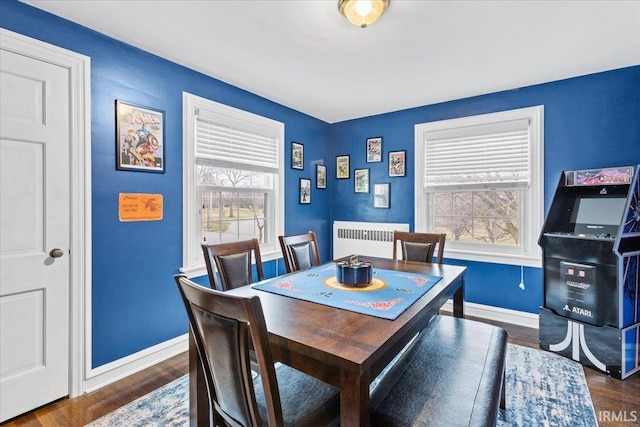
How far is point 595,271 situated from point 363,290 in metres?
1.98

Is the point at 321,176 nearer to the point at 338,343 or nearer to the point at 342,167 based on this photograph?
the point at 342,167

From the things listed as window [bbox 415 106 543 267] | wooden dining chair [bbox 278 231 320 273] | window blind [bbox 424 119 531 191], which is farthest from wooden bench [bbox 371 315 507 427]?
window blind [bbox 424 119 531 191]

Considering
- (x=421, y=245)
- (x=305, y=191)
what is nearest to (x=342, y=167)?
(x=305, y=191)

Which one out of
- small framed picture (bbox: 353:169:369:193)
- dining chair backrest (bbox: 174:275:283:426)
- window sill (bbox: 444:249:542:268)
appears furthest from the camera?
small framed picture (bbox: 353:169:369:193)

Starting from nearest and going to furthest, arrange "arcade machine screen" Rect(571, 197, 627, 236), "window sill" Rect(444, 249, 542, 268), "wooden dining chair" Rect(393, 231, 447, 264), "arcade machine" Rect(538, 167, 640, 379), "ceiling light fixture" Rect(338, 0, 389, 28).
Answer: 1. "ceiling light fixture" Rect(338, 0, 389, 28)
2. "arcade machine" Rect(538, 167, 640, 379)
3. "arcade machine screen" Rect(571, 197, 627, 236)
4. "wooden dining chair" Rect(393, 231, 447, 264)
5. "window sill" Rect(444, 249, 542, 268)

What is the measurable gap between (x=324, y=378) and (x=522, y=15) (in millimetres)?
2391

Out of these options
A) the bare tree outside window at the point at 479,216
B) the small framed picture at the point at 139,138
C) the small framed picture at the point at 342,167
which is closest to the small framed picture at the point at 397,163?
the bare tree outside window at the point at 479,216

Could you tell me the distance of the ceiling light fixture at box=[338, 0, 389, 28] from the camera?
171 cm

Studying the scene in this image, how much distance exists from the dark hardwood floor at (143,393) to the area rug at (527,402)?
0.06m

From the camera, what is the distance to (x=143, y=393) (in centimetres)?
207

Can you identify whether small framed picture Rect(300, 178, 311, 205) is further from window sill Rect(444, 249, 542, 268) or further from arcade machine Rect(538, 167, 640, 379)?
arcade machine Rect(538, 167, 640, 379)

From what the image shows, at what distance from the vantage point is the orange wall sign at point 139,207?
226cm

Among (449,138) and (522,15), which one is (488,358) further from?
(449,138)

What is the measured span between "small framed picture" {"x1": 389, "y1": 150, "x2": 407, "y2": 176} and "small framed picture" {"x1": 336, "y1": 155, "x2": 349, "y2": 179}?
2.18ft
